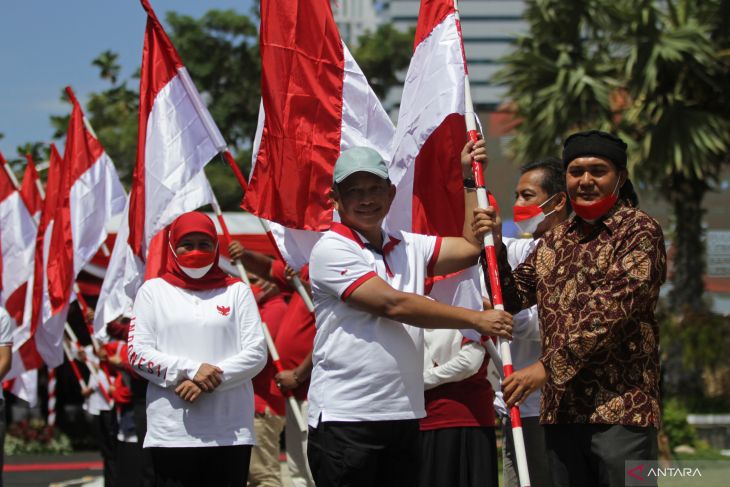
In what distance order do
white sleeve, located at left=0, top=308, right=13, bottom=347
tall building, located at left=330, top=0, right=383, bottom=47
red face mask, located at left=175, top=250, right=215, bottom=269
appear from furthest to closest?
1. tall building, located at left=330, top=0, right=383, bottom=47
2. white sleeve, located at left=0, top=308, right=13, bottom=347
3. red face mask, located at left=175, top=250, right=215, bottom=269

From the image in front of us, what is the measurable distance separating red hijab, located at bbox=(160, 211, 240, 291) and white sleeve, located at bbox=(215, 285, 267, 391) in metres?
0.15

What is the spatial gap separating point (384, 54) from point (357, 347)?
2350 centimetres

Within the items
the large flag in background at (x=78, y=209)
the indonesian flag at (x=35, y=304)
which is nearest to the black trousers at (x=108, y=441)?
the large flag in background at (x=78, y=209)

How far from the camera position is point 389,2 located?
430ft

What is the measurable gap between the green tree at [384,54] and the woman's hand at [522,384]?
23.2 m

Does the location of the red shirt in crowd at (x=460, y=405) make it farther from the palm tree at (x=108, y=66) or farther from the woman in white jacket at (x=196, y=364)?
the palm tree at (x=108, y=66)

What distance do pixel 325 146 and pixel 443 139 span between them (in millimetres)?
1038

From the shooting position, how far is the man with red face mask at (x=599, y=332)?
161 inches

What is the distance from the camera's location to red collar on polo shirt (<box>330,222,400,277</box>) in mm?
4578

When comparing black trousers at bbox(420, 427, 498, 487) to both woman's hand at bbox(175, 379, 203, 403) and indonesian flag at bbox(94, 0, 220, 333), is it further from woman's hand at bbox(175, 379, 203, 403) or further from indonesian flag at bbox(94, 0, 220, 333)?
indonesian flag at bbox(94, 0, 220, 333)

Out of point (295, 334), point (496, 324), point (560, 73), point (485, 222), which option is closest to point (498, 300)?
point (496, 324)

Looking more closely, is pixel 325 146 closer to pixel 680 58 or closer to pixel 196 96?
pixel 196 96

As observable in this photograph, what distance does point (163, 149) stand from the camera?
25.1ft

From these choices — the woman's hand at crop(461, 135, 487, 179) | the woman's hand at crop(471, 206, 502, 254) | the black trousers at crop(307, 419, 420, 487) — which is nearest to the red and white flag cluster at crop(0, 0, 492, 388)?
the woman's hand at crop(461, 135, 487, 179)
